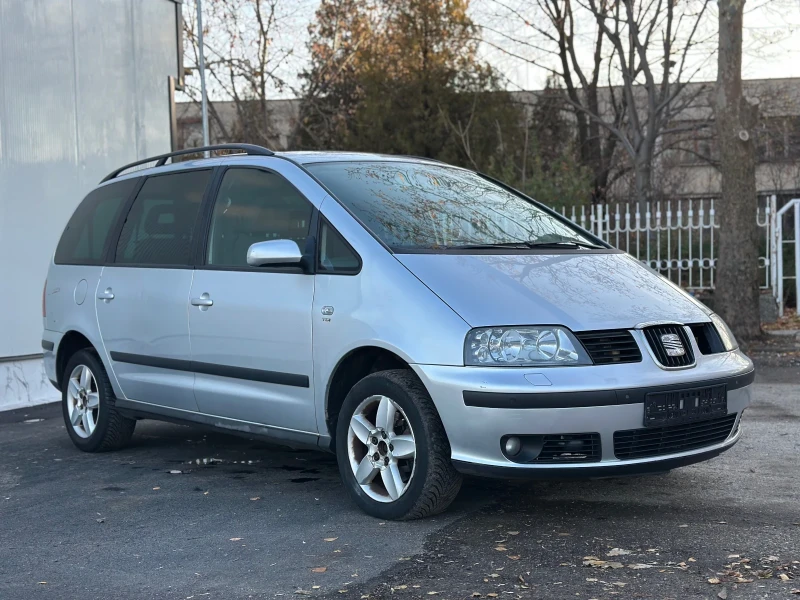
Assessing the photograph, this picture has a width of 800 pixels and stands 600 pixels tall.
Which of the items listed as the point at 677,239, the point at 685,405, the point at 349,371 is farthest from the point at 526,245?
the point at 677,239

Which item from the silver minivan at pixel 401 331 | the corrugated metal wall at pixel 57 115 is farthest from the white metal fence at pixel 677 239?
the silver minivan at pixel 401 331

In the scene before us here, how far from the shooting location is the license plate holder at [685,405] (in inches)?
169

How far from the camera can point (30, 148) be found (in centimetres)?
931

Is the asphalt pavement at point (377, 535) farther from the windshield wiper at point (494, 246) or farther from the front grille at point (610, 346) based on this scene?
the windshield wiper at point (494, 246)

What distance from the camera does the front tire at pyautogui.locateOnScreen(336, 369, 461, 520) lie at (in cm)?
444

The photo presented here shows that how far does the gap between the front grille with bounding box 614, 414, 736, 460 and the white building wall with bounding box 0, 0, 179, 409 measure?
637 cm

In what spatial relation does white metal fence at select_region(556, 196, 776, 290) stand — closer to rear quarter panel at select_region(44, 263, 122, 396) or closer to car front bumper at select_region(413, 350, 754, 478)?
rear quarter panel at select_region(44, 263, 122, 396)

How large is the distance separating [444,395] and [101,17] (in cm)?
732

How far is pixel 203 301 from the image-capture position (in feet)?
18.2

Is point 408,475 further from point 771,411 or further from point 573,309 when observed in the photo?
point 771,411

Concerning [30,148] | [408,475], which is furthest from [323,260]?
[30,148]

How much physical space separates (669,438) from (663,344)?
0.40 metres

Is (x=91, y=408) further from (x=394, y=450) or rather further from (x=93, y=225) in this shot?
(x=394, y=450)

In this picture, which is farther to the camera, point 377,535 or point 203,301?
point 203,301
